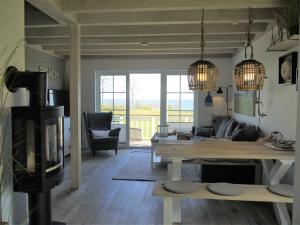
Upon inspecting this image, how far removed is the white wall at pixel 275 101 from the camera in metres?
3.40

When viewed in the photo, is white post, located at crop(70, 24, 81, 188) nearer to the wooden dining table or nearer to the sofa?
the wooden dining table

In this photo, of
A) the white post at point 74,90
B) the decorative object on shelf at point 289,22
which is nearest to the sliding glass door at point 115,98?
the white post at point 74,90

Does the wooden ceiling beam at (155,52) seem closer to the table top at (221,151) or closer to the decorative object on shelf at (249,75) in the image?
the table top at (221,151)

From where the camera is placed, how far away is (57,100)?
20.0 ft

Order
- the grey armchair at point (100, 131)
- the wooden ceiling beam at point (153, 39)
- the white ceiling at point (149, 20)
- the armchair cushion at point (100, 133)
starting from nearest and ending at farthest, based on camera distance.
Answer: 1. the white ceiling at point (149, 20)
2. the wooden ceiling beam at point (153, 39)
3. the grey armchair at point (100, 131)
4. the armchair cushion at point (100, 133)

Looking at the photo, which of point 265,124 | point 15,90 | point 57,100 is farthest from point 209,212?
point 57,100

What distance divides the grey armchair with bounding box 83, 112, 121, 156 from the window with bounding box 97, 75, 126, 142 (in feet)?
1.84

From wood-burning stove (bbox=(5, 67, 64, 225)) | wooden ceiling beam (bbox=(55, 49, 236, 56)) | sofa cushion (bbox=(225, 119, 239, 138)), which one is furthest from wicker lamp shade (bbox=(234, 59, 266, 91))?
wooden ceiling beam (bbox=(55, 49, 236, 56))

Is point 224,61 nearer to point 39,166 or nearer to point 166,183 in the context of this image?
point 166,183

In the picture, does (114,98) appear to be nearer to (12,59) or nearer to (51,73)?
(51,73)

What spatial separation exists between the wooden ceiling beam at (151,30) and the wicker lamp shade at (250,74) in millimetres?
2117

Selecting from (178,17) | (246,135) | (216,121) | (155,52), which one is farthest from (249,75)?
(216,121)

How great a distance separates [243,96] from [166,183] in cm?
360

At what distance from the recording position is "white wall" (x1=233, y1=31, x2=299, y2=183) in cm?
340
